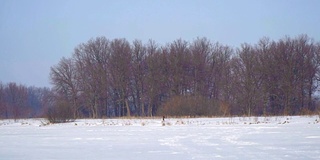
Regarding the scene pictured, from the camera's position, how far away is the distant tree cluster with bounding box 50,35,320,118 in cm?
4988

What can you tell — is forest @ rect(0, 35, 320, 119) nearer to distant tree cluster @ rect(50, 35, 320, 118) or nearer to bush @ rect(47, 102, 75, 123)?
distant tree cluster @ rect(50, 35, 320, 118)

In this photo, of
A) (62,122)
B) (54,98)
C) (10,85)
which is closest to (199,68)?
(54,98)

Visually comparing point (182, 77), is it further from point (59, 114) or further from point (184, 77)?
point (59, 114)

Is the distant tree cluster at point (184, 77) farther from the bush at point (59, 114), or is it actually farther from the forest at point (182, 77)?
the bush at point (59, 114)

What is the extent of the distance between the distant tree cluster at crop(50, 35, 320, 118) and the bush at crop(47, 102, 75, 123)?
17.2 meters

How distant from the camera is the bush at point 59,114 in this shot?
34.8 metres

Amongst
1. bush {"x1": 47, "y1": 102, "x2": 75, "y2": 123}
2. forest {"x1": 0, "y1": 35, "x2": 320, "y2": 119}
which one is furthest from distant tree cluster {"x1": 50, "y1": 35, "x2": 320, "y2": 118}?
bush {"x1": 47, "y1": 102, "x2": 75, "y2": 123}

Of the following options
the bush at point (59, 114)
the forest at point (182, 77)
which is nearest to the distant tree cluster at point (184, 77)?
the forest at point (182, 77)

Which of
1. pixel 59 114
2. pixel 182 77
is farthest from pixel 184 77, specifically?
pixel 59 114

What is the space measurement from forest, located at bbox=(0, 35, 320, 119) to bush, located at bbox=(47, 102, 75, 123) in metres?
15.0

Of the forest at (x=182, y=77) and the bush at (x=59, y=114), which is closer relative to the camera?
the bush at (x=59, y=114)

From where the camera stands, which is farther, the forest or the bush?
the forest

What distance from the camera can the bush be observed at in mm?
34812

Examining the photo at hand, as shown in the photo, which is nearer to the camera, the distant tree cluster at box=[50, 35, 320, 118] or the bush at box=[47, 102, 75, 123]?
the bush at box=[47, 102, 75, 123]
